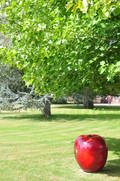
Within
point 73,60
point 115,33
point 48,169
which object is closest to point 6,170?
point 48,169

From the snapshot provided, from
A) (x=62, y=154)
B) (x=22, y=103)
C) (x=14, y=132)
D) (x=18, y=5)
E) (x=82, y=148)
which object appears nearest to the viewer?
(x=82, y=148)

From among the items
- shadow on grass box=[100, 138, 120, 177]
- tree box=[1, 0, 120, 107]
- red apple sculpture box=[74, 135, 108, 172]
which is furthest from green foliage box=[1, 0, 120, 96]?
shadow on grass box=[100, 138, 120, 177]

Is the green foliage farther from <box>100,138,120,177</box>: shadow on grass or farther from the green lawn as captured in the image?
<box>100,138,120,177</box>: shadow on grass

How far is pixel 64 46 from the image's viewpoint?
7.35m

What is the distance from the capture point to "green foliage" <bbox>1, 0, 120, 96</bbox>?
7031mm

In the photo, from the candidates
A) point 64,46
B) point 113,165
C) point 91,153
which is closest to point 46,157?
point 113,165

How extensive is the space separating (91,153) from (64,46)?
119 inches

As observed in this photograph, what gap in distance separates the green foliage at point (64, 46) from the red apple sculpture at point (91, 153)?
5.60 feet

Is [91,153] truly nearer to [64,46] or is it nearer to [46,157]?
[46,157]

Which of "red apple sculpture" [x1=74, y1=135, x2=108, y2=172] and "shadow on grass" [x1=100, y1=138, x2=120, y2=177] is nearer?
"red apple sculpture" [x1=74, y1=135, x2=108, y2=172]

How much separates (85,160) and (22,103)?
1546cm

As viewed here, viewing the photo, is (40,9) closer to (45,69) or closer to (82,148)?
(45,69)

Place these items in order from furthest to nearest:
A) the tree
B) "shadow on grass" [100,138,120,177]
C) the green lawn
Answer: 1. "shadow on grass" [100,138,120,177]
2. the green lawn
3. the tree

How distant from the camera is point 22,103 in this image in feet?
76.2
